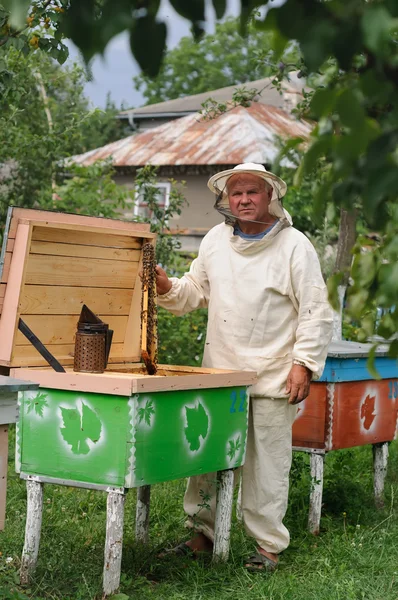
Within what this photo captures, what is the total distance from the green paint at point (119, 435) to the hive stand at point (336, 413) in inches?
42.8

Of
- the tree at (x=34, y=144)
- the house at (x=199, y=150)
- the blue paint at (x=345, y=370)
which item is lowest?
the blue paint at (x=345, y=370)

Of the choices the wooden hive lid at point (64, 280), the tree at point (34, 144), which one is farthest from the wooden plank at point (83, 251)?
the tree at point (34, 144)

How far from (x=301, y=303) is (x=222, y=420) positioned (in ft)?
2.26

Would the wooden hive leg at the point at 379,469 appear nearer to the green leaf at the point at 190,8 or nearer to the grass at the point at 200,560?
the grass at the point at 200,560

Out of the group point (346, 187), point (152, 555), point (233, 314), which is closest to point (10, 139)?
point (233, 314)

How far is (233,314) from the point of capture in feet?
14.2

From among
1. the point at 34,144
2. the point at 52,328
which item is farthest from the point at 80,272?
the point at 34,144

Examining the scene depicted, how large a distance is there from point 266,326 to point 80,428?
1.13 metres

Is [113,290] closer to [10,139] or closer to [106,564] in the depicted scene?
[106,564]

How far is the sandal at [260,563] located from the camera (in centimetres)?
424

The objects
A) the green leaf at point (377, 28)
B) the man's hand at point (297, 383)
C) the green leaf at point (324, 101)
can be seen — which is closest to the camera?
the green leaf at point (377, 28)

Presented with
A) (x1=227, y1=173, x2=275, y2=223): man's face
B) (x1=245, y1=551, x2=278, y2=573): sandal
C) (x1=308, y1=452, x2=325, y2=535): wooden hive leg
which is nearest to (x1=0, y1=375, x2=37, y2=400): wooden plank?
(x1=227, y1=173, x2=275, y2=223): man's face

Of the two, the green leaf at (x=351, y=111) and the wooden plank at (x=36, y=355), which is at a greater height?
the green leaf at (x=351, y=111)

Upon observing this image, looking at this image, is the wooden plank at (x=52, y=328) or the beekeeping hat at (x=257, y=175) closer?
the wooden plank at (x=52, y=328)
